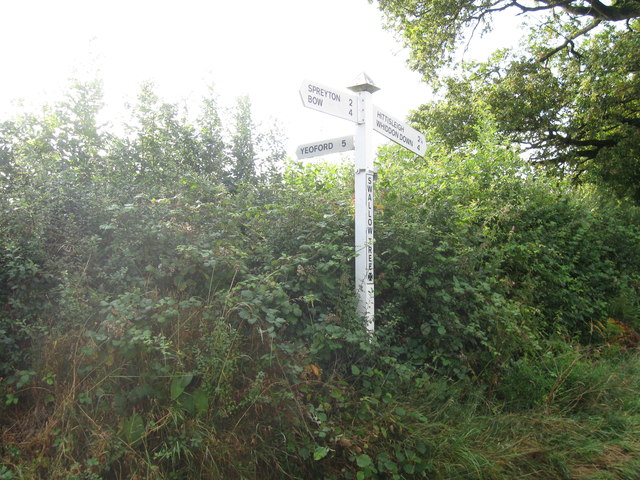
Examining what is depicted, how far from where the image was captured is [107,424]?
289 centimetres

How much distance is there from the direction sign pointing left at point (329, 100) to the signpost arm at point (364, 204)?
0.08 m

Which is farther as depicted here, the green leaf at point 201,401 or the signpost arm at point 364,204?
the signpost arm at point 364,204

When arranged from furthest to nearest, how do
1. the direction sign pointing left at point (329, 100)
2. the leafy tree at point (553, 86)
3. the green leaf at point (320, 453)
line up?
1. the leafy tree at point (553, 86)
2. the direction sign pointing left at point (329, 100)
3. the green leaf at point (320, 453)

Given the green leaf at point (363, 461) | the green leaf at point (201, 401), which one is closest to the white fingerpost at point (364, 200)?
the green leaf at point (363, 461)

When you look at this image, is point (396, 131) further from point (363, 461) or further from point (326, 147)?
point (363, 461)

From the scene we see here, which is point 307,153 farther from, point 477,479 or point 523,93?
point 523,93

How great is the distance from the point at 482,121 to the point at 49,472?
8393 millimetres

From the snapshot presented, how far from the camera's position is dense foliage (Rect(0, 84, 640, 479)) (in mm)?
2893

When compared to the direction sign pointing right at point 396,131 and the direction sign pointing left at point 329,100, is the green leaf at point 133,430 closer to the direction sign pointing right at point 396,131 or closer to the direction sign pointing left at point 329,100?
the direction sign pointing left at point 329,100

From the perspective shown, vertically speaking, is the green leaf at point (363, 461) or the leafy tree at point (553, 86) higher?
the leafy tree at point (553, 86)

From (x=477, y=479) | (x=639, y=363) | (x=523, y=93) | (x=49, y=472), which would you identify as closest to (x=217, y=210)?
(x=49, y=472)

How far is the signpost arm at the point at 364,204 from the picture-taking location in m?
3.81

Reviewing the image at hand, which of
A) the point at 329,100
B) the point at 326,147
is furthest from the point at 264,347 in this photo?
the point at 329,100

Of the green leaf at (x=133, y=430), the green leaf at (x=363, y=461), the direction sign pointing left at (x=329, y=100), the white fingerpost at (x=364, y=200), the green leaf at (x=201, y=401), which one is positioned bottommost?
the green leaf at (x=363, y=461)
